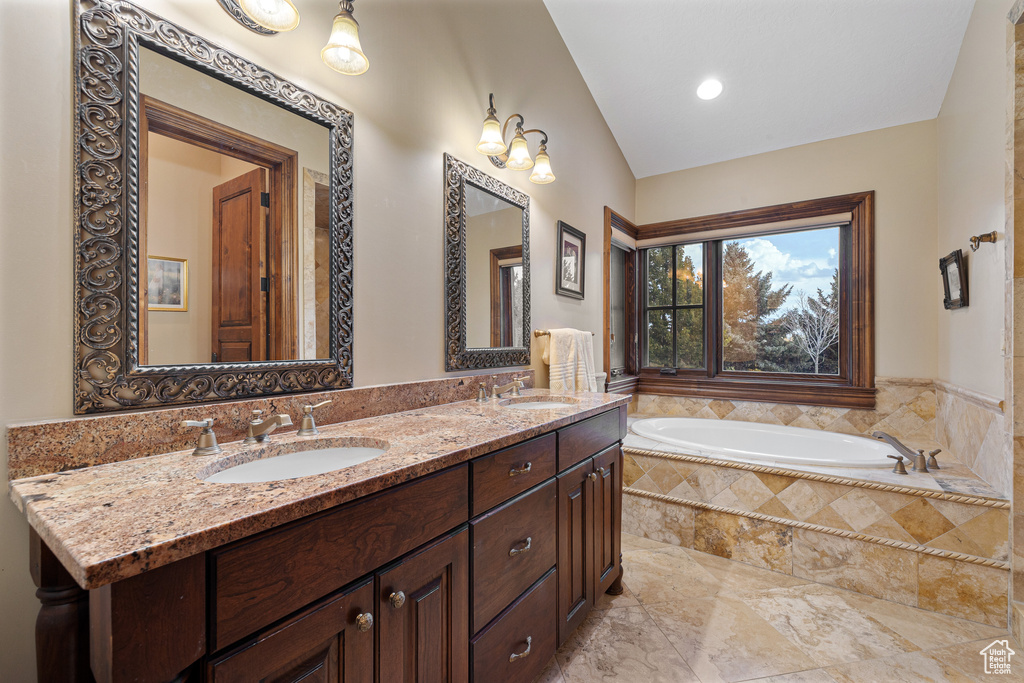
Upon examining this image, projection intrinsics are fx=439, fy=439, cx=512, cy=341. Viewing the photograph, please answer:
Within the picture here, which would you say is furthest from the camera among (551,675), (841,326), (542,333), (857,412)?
(841,326)

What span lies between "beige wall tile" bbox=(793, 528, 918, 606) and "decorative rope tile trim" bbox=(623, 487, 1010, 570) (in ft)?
0.07

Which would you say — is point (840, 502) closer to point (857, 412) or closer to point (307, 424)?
point (857, 412)

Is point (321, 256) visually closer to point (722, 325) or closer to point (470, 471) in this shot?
point (470, 471)

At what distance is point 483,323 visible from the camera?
2.00 m

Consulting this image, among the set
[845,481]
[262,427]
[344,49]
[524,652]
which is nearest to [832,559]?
[845,481]

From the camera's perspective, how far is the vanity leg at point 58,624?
729 millimetres

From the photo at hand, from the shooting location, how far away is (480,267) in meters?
1.99

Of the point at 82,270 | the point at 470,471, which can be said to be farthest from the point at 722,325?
the point at 82,270

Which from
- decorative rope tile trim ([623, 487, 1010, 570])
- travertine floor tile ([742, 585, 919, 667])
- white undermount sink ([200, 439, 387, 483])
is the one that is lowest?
travertine floor tile ([742, 585, 919, 667])

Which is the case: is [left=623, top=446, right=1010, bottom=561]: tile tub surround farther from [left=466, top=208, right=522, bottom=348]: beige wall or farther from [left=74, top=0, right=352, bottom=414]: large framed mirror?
[left=74, top=0, right=352, bottom=414]: large framed mirror

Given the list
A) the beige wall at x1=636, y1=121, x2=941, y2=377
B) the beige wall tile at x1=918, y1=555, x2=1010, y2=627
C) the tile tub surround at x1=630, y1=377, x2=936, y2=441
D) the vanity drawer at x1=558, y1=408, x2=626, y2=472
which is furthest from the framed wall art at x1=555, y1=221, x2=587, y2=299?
the beige wall tile at x1=918, y1=555, x2=1010, y2=627

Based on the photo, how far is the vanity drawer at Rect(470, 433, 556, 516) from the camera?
1.09 m

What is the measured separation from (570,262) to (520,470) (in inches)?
69.4

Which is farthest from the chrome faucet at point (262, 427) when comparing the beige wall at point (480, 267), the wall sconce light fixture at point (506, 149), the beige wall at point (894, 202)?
the beige wall at point (894, 202)
